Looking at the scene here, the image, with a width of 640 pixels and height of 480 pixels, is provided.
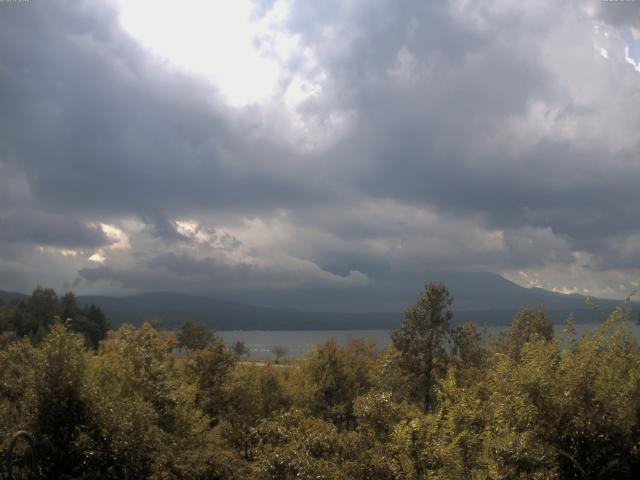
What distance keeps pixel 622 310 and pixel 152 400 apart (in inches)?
876

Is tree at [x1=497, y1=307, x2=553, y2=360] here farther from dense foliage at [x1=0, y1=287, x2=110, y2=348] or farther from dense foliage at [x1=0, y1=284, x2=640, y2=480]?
dense foliage at [x1=0, y1=287, x2=110, y2=348]

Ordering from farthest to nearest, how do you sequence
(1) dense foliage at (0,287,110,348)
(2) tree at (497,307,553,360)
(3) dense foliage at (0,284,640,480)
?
1. (1) dense foliage at (0,287,110,348)
2. (2) tree at (497,307,553,360)
3. (3) dense foliage at (0,284,640,480)

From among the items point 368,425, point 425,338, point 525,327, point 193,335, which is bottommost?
point 193,335

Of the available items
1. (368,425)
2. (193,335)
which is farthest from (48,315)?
(368,425)

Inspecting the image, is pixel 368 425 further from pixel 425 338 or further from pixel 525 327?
pixel 525 327

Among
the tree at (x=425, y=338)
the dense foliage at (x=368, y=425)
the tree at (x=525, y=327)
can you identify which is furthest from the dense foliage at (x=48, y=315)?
the dense foliage at (x=368, y=425)

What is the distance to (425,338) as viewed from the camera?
142 ft

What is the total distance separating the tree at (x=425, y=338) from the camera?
42062 millimetres

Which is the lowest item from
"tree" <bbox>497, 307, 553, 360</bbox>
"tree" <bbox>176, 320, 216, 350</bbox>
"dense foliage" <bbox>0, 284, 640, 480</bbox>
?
"tree" <bbox>176, 320, 216, 350</bbox>

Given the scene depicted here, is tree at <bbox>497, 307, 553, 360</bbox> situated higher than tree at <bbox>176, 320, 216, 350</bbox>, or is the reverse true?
tree at <bbox>497, 307, 553, 360</bbox>

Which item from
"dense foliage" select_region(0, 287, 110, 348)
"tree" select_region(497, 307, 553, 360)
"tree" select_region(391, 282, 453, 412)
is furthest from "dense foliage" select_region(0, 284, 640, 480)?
"dense foliage" select_region(0, 287, 110, 348)

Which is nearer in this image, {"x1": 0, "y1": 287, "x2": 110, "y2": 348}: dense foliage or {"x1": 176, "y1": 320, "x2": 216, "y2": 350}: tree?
{"x1": 176, "y1": 320, "x2": 216, "y2": 350}: tree

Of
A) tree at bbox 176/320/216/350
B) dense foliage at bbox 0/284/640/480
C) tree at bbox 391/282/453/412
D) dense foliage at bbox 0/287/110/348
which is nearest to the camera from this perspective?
dense foliage at bbox 0/284/640/480

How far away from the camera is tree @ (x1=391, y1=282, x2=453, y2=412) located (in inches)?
1656
